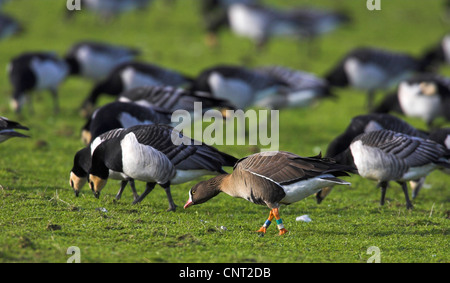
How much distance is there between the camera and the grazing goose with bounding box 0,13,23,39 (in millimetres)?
23125

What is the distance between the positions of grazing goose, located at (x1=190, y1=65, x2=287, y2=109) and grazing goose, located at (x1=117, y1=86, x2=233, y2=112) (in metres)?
2.29

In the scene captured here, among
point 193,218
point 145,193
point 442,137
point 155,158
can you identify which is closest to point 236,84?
point 442,137

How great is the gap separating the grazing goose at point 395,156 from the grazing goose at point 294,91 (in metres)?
6.90

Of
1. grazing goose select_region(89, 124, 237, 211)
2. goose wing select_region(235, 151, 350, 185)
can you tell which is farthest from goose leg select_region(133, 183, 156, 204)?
goose wing select_region(235, 151, 350, 185)

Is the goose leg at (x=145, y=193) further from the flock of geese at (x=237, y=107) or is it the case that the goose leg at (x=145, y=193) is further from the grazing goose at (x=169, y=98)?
the grazing goose at (x=169, y=98)

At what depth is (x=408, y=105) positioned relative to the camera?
50.1ft

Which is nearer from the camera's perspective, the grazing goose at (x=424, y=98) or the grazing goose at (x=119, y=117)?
the grazing goose at (x=119, y=117)

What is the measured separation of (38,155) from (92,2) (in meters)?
15.7

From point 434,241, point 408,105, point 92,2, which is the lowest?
point 434,241

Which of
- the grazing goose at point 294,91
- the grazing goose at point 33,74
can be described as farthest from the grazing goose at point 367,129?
the grazing goose at point 33,74

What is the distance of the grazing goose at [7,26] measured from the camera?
23.1 meters

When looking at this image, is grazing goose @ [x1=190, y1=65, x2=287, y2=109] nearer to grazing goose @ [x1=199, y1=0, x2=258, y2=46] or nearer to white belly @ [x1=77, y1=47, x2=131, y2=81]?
white belly @ [x1=77, y1=47, x2=131, y2=81]
